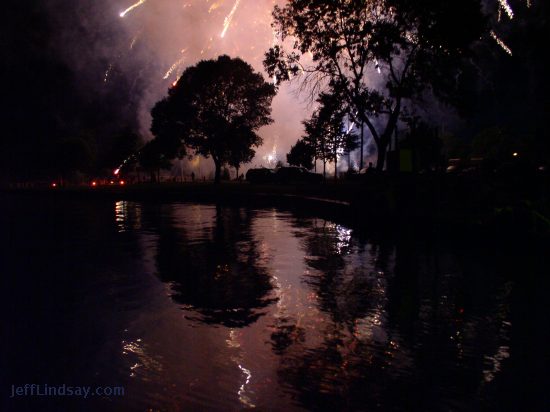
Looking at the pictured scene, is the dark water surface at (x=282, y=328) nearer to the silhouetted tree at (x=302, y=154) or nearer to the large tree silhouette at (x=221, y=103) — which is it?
the large tree silhouette at (x=221, y=103)

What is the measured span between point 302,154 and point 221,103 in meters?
11.2

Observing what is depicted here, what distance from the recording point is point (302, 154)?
211 ft

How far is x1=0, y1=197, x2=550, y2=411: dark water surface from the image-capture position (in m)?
4.76

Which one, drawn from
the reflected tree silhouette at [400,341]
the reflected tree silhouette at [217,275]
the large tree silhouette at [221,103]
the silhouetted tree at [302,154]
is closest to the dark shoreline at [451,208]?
the reflected tree silhouette at [400,341]

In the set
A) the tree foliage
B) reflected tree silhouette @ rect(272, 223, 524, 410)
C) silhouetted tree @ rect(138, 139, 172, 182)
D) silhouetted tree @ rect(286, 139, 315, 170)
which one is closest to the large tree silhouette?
silhouetted tree @ rect(286, 139, 315, 170)

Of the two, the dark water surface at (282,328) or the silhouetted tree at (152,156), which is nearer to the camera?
the dark water surface at (282,328)

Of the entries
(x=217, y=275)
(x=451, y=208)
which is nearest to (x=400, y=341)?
(x=217, y=275)

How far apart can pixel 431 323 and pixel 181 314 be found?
3111 mm

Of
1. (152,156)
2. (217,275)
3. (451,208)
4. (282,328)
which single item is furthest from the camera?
(152,156)

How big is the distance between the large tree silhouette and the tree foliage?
28605 millimetres

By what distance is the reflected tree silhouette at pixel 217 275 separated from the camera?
302 inches

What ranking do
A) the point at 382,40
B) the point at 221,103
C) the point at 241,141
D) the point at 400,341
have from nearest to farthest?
the point at 400,341
the point at 382,40
the point at 221,103
the point at 241,141

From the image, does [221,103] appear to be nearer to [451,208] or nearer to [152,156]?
[152,156]

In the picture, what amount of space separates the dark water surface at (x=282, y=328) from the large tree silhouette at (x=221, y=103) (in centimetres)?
4605
